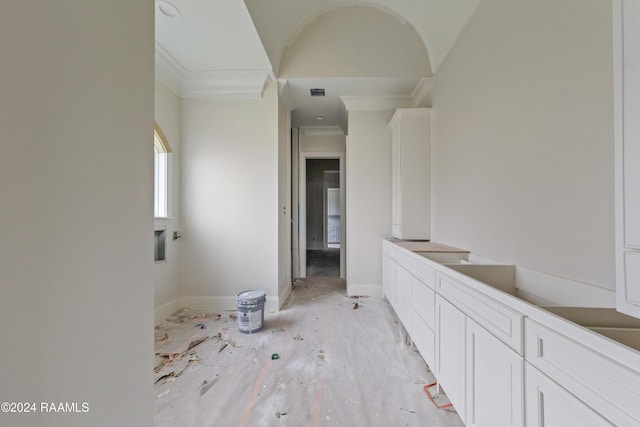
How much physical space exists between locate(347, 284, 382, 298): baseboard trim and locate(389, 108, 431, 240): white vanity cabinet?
0.93 metres

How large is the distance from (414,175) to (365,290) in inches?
65.9

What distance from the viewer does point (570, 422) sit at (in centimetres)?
73

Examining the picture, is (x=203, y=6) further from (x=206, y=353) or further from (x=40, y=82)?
(x=206, y=353)

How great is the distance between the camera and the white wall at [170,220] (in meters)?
2.81

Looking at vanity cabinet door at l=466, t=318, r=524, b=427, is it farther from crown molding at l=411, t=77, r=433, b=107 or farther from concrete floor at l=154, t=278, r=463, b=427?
crown molding at l=411, t=77, r=433, b=107

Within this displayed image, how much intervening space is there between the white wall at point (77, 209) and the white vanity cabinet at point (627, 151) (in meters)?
1.47

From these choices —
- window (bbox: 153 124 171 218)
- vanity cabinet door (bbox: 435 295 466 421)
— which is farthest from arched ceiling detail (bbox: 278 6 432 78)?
vanity cabinet door (bbox: 435 295 466 421)

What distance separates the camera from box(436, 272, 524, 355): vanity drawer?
0.95 m

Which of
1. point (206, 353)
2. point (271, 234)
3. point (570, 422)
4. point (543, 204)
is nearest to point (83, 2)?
point (570, 422)

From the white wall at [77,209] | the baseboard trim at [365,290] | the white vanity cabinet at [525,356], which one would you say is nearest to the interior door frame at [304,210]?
the baseboard trim at [365,290]

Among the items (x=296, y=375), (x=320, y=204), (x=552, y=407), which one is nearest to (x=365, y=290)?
(x=296, y=375)

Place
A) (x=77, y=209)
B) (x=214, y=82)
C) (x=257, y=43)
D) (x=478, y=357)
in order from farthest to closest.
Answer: (x=214, y=82) → (x=257, y=43) → (x=478, y=357) → (x=77, y=209)

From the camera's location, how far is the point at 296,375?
6.15 feet

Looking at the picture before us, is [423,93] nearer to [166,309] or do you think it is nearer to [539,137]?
[539,137]
